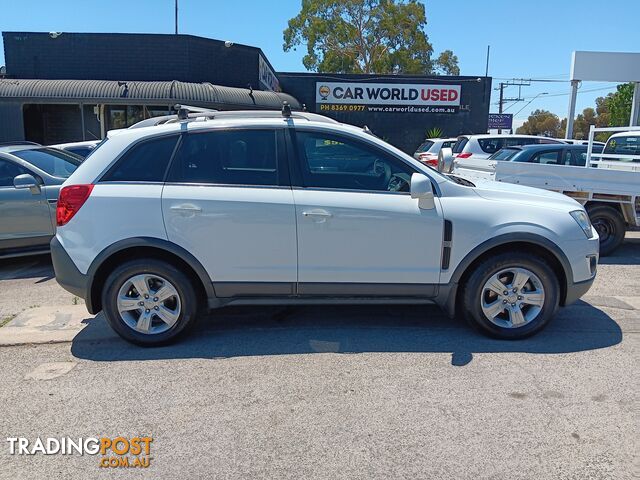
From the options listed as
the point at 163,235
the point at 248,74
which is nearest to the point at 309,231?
the point at 163,235

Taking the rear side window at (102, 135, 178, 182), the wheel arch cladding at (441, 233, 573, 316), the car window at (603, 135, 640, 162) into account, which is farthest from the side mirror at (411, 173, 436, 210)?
the car window at (603, 135, 640, 162)

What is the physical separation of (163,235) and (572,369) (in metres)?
3.23

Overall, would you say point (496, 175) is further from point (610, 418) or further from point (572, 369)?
point (610, 418)

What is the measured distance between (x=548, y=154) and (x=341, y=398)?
8.28m

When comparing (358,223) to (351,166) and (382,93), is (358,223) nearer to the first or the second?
(351,166)

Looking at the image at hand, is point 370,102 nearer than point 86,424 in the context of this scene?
No

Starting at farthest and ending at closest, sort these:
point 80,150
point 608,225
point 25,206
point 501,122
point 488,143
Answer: point 501,122, point 488,143, point 80,150, point 608,225, point 25,206

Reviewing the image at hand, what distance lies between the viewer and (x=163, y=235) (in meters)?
4.05

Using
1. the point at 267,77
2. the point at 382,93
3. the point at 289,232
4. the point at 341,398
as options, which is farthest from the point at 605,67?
the point at 341,398

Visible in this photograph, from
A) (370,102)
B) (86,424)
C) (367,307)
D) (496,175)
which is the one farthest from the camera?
(370,102)

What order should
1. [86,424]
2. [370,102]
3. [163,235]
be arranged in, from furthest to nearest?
1. [370,102]
2. [163,235]
3. [86,424]

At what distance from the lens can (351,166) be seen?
423cm

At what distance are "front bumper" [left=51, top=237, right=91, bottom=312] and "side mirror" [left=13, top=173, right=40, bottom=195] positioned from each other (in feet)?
9.27

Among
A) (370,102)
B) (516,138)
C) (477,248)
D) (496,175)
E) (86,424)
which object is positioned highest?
(370,102)
